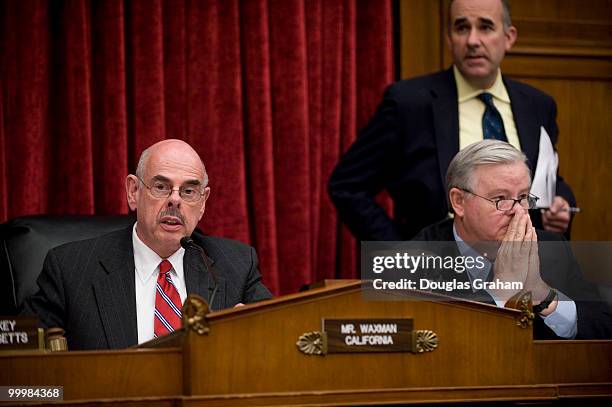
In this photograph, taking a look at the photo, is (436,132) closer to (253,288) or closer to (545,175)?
(545,175)

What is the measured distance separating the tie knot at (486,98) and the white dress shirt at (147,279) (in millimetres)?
1397

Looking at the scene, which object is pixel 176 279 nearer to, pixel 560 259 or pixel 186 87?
pixel 560 259

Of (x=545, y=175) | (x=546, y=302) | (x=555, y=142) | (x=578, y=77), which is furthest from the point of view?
(x=578, y=77)

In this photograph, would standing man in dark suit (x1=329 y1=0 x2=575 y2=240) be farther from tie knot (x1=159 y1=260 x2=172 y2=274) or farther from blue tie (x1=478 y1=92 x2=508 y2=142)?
tie knot (x1=159 y1=260 x2=172 y2=274)

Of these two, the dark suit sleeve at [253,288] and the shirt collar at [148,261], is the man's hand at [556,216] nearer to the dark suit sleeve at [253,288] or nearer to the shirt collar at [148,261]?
the dark suit sleeve at [253,288]

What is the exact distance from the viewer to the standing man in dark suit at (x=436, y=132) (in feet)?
12.4

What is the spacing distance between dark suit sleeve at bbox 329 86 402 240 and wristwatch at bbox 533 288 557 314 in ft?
3.70

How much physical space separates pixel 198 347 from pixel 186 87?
251 centimetres

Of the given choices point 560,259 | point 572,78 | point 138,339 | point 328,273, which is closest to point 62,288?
point 138,339

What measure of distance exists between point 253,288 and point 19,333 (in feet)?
3.91

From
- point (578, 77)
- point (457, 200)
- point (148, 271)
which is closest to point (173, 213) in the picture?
point (148, 271)

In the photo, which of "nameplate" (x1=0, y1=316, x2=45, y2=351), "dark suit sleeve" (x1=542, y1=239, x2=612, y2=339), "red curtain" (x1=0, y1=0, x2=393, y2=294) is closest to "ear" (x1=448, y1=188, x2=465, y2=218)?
"dark suit sleeve" (x1=542, y1=239, x2=612, y2=339)

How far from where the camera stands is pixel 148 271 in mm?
3070

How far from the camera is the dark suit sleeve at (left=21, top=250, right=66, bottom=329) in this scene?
2922 mm
